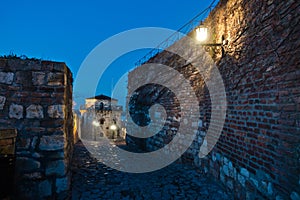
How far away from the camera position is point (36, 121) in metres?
2.42

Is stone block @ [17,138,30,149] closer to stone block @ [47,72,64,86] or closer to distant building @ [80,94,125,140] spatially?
stone block @ [47,72,64,86]

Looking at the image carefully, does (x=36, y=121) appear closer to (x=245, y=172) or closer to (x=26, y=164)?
(x=26, y=164)

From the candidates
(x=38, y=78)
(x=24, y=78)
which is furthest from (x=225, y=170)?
(x=24, y=78)

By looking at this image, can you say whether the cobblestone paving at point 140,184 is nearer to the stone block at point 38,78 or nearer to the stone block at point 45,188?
the stone block at point 45,188

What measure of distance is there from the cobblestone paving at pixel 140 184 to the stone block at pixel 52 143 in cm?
86

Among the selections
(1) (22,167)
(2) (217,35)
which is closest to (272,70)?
(2) (217,35)

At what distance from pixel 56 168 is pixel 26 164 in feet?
1.22

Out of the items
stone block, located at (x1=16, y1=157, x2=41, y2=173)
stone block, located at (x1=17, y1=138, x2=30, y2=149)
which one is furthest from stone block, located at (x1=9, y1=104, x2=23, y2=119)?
stone block, located at (x1=16, y1=157, x2=41, y2=173)

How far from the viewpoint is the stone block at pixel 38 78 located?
2.44 metres

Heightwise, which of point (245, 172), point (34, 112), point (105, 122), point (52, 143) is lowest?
point (245, 172)

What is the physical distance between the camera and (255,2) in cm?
257

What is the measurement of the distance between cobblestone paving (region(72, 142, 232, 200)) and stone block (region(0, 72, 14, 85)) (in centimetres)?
Answer: 190

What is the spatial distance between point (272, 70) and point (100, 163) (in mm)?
3925

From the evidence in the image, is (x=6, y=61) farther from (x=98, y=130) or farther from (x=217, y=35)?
(x=98, y=130)
